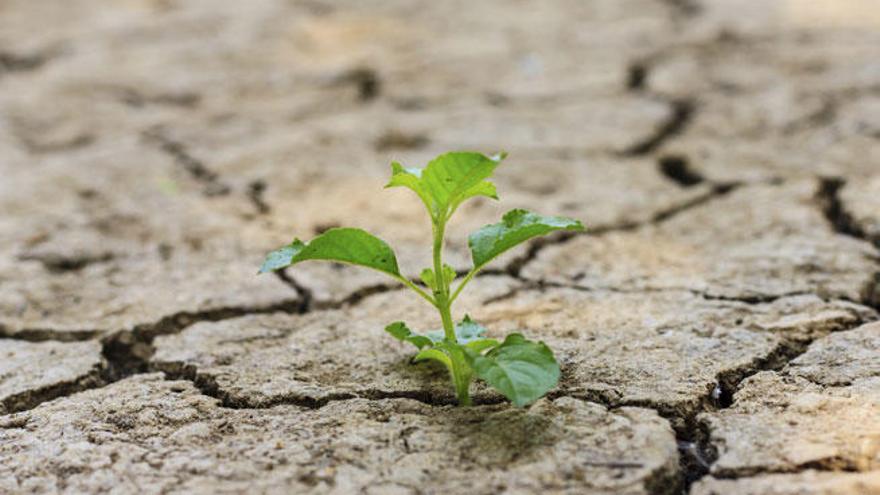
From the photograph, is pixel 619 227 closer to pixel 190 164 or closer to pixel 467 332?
pixel 467 332

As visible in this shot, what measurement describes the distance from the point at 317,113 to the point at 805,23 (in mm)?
1829

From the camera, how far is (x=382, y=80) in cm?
328

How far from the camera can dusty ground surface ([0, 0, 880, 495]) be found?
128 cm

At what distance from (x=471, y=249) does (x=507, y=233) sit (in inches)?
2.3

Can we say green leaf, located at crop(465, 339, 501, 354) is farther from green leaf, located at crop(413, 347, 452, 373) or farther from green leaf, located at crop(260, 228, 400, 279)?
green leaf, located at crop(260, 228, 400, 279)

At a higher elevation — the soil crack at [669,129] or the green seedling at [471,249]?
the soil crack at [669,129]

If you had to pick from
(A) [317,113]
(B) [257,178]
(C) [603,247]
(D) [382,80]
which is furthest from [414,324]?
(D) [382,80]

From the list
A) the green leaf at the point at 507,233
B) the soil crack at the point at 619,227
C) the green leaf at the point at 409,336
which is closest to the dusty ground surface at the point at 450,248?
the soil crack at the point at 619,227

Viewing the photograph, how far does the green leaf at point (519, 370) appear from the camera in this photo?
3.96 feet

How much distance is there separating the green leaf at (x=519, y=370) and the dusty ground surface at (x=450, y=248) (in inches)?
3.6

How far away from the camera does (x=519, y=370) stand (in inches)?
48.9

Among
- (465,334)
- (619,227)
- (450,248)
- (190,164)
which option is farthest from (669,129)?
(465,334)

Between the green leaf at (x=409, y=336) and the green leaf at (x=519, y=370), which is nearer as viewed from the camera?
the green leaf at (x=519, y=370)

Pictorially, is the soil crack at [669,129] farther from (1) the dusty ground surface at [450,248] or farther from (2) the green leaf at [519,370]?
(2) the green leaf at [519,370]
